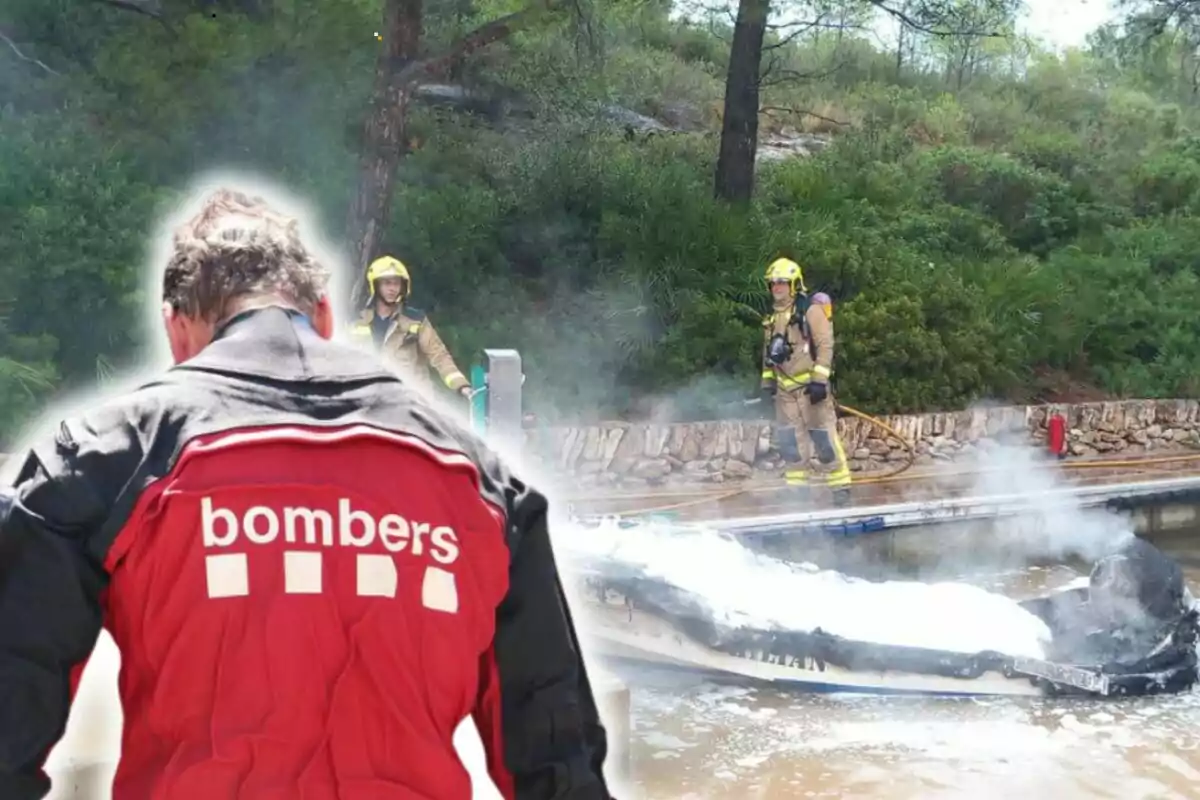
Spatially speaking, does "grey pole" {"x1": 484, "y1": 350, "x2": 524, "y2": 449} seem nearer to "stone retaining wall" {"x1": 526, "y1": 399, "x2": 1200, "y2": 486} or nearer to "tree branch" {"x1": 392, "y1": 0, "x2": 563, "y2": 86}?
"stone retaining wall" {"x1": 526, "y1": 399, "x2": 1200, "y2": 486}

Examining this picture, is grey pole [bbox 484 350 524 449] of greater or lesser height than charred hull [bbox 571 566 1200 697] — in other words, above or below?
above

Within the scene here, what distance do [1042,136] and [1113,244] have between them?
474 cm

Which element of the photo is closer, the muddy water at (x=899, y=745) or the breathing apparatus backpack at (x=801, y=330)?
the muddy water at (x=899, y=745)

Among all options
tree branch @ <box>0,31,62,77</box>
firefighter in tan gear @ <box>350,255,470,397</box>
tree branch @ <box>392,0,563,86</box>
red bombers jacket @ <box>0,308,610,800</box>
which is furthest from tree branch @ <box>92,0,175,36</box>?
red bombers jacket @ <box>0,308,610,800</box>

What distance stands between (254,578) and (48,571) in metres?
0.20

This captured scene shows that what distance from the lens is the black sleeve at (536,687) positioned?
1.53 m

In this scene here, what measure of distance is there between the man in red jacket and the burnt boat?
20.5 feet

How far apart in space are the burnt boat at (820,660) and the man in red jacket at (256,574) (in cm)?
624

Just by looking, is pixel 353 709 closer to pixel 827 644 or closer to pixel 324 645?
pixel 324 645

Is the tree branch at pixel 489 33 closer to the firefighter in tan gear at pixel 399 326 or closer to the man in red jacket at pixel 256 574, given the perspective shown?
the firefighter in tan gear at pixel 399 326

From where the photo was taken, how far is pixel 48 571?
4.42 ft

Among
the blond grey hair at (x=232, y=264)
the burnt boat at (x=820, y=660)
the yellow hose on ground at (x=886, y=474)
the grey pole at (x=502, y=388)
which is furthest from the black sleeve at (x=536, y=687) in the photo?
the yellow hose on ground at (x=886, y=474)

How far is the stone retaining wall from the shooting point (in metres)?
11.5

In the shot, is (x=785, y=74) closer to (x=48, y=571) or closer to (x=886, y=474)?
(x=886, y=474)
